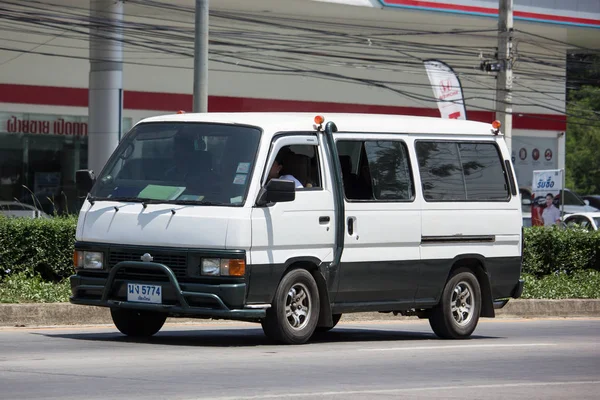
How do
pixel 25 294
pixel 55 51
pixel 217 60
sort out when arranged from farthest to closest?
pixel 217 60 < pixel 55 51 < pixel 25 294

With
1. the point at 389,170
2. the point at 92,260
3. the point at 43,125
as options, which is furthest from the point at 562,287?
the point at 43,125

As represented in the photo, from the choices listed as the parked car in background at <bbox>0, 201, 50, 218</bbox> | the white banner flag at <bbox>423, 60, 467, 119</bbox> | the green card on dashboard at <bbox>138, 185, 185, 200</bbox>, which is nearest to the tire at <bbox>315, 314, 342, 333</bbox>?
the green card on dashboard at <bbox>138, 185, 185, 200</bbox>

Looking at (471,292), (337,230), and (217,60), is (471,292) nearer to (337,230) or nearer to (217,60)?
(337,230)

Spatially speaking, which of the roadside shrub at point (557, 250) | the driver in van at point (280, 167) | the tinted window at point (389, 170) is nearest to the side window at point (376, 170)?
the tinted window at point (389, 170)

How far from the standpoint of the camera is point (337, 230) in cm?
1181

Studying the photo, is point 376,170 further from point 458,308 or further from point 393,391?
point 393,391

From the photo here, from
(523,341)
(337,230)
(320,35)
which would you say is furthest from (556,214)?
(337,230)

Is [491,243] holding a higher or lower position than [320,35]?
lower

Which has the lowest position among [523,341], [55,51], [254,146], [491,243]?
[523,341]

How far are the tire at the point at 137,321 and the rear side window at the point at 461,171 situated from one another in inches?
116

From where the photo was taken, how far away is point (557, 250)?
2041 cm

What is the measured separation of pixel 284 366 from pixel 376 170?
3065mm

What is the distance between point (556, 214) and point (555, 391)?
69.6 ft

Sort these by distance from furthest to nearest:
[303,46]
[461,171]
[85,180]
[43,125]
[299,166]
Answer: [303,46] < [43,125] < [461,171] < [85,180] < [299,166]
